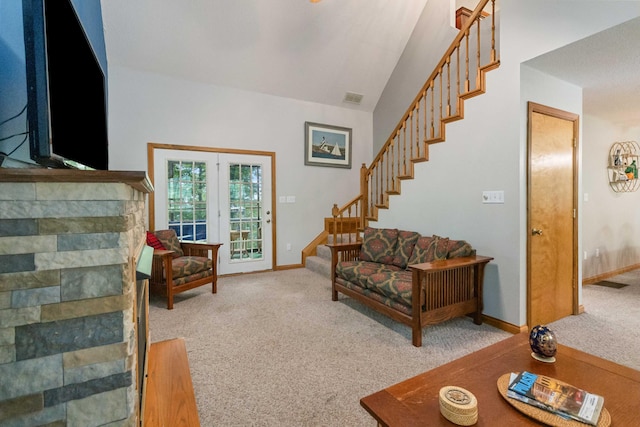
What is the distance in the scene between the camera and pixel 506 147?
2.62 meters

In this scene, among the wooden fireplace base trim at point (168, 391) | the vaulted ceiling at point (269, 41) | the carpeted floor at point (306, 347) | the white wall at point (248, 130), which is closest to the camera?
the wooden fireplace base trim at point (168, 391)

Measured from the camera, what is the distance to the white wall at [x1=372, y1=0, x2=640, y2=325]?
2344 millimetres

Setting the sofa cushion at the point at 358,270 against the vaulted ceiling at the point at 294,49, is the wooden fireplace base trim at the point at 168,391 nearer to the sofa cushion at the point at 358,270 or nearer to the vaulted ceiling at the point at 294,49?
the sofa cushion at the point at 358,270

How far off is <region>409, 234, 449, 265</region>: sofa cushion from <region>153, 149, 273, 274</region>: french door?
103 inches

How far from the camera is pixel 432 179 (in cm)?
332

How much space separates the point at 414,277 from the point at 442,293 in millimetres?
394

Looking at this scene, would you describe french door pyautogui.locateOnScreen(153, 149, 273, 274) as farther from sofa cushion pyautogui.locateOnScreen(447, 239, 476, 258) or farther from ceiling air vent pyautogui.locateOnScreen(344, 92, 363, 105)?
sofa cushion pyautogui.locateOnScreen(447, 239, 476, 258)

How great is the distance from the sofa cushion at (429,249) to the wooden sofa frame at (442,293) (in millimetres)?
133

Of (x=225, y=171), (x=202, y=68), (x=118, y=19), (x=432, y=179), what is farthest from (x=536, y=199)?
(x=118, y=19)

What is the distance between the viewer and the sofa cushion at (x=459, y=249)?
2.78 m

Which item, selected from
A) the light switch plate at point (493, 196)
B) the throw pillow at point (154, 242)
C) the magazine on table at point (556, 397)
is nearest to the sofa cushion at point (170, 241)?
the throw pillow at point (154, 242)

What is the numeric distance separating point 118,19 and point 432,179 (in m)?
4.05

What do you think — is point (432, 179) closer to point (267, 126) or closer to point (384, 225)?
point (384, 225)

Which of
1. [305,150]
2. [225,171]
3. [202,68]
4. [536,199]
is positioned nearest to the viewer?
[536,199]
